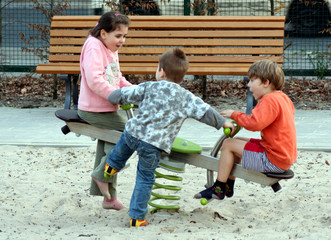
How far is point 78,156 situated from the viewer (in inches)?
226

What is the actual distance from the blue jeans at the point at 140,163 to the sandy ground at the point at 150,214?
6.4 inches

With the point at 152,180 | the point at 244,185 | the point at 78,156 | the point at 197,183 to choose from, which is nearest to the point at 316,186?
the point at 244,185

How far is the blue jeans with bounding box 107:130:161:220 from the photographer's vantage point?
3.73 meters

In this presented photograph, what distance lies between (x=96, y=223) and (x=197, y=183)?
1218 mm

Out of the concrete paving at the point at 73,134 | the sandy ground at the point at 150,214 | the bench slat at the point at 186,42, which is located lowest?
the sandy ground at the point at 150,214

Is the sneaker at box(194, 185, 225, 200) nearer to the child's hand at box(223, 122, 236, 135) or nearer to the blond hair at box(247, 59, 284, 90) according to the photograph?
the child's hand at box(223, 122, 236, 135)

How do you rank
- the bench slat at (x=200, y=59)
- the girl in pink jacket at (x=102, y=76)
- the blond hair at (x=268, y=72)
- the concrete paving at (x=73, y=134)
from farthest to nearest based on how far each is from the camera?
the bench slat at (x=200, y=59) < the concrete paving at (x=73, y=134) < the girl in pink jacket at (x=102, y=76) < the blond hair at (x=268, y=72)

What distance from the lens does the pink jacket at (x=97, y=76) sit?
13.4 feet

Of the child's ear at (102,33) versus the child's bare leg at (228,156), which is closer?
the child's bare leg at (228,156)

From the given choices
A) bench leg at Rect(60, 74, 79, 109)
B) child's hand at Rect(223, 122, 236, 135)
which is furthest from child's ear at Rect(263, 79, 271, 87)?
bench leg at Rect(60, 74, 79, 109)

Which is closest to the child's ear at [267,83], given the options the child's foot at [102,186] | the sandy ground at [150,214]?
the sandy ground at [150,214]

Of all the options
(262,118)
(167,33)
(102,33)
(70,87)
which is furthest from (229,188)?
(167,33)

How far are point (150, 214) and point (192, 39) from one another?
411cm

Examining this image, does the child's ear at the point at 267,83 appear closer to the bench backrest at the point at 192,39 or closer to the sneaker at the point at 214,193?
the sneaker at the point at 214,193
